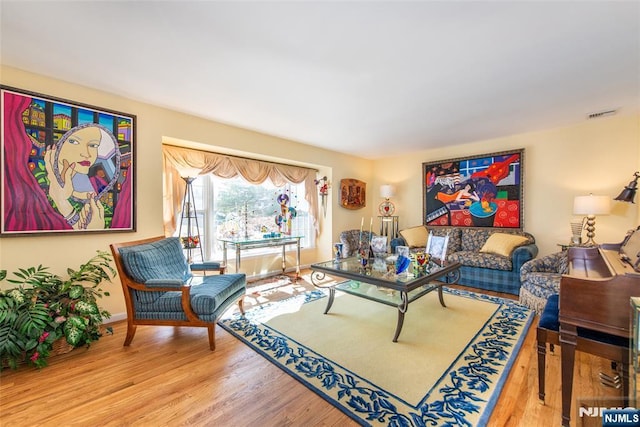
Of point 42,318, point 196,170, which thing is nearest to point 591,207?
point 196,170

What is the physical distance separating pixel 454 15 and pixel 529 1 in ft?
1.30

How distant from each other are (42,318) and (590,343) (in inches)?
141

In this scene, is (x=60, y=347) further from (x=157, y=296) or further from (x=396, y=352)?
(x=396, y=352)

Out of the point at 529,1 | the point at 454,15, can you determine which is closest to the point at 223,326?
the point at 454,15

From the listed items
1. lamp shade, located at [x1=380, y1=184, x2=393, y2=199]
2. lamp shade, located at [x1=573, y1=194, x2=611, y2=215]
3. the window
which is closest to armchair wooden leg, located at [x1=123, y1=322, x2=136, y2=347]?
the window

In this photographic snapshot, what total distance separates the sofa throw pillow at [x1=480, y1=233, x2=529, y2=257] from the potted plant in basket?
189 inches

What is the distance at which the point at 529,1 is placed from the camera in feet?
4.81

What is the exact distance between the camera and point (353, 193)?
215 inches

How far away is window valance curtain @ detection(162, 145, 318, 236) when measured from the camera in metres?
3.37

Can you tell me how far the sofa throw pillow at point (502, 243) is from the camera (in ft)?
11.9

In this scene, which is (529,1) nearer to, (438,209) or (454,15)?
(454,15)

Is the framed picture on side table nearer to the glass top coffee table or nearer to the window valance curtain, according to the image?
the glass top coffee table

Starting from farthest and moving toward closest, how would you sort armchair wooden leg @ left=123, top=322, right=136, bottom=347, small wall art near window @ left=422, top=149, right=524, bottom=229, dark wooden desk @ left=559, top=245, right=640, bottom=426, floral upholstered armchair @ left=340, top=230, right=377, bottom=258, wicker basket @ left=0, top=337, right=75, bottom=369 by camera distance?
floral upholstered armchair @ left=340, top=230, right=377, bottom=258, small wall art near window @ left=422, top=149, right=524, bottom=229, armchair wooden leg @ left=123, top=322, right=136, bottom=347, wicker basket @ left=0, top=337, right=75, bottom=369, dark wooden desk @ left=559, top=245, right=640, bottom=426

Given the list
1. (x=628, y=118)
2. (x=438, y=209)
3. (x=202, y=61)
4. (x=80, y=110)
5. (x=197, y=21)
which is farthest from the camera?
(x=438, y=209)
